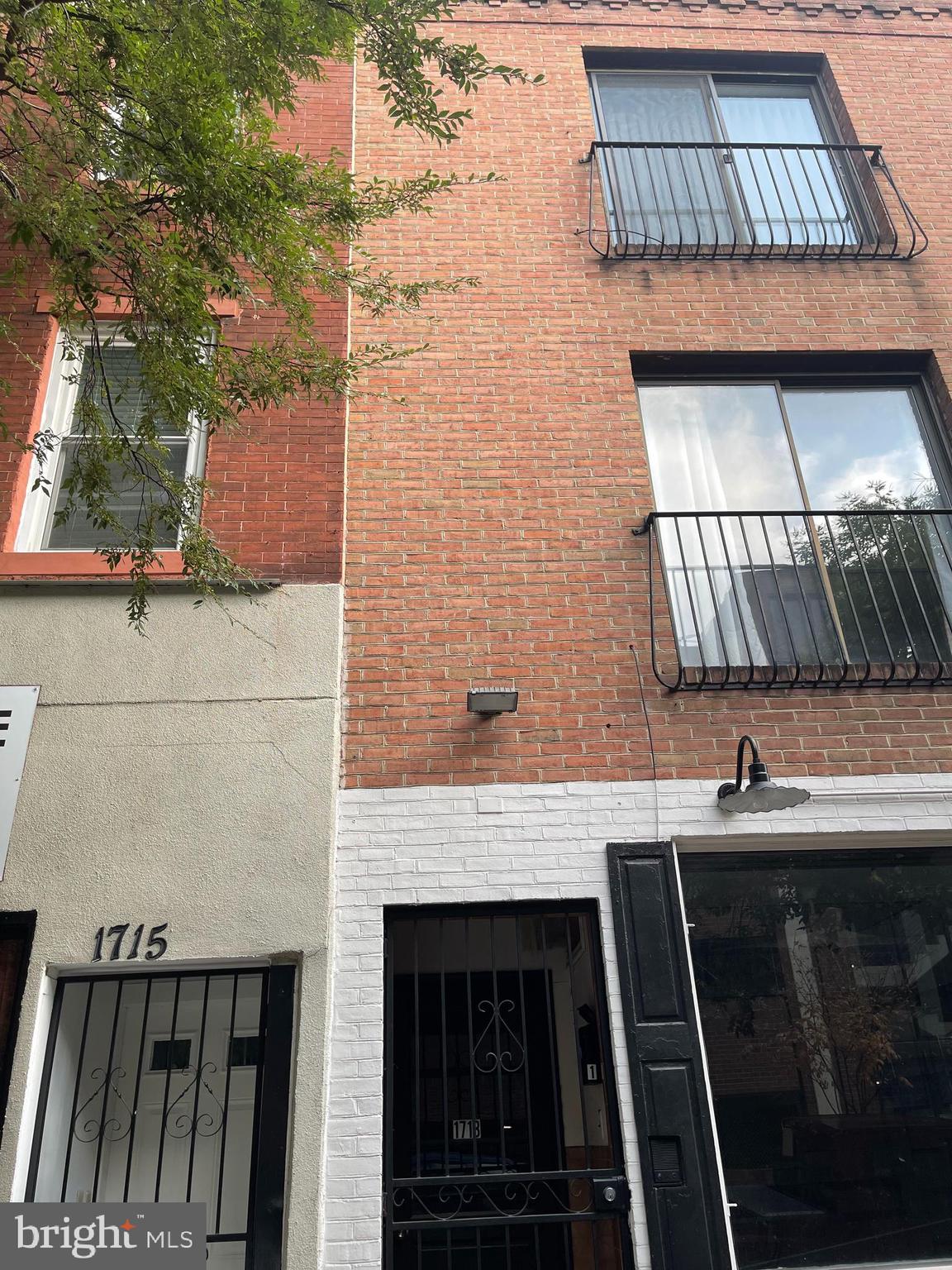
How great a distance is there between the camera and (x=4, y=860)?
4.54m

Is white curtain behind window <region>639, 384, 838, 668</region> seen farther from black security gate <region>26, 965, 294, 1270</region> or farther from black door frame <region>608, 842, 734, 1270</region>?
black security gate <region>26, 965, 294, 1270</region>

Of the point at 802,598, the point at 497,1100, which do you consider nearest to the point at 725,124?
the point at 802,598

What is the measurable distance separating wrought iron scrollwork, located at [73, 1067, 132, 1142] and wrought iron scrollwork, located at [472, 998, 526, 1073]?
1.74 m

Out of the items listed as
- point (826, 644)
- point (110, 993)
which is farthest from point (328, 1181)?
point (826, 644)

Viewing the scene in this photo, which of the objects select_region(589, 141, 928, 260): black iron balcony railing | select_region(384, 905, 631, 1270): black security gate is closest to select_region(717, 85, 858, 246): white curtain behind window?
select_region(589, 141, 928, 260): black iron balcony railing

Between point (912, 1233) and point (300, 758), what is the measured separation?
382cm

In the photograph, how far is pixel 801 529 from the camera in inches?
236

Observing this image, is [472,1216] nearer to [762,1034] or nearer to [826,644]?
[762,1034]

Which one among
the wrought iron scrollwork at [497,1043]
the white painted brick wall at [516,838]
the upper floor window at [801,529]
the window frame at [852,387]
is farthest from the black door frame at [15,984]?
the window frame at [852,387]

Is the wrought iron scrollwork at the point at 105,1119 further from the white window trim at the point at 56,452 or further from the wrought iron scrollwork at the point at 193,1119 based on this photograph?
the white window trim at the point at 56,452

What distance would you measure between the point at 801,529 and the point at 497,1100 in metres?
3.93

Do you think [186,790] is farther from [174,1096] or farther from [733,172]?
[733,172]

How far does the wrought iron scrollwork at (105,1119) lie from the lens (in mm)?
4375

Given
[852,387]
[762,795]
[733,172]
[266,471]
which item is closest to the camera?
[762,795]
